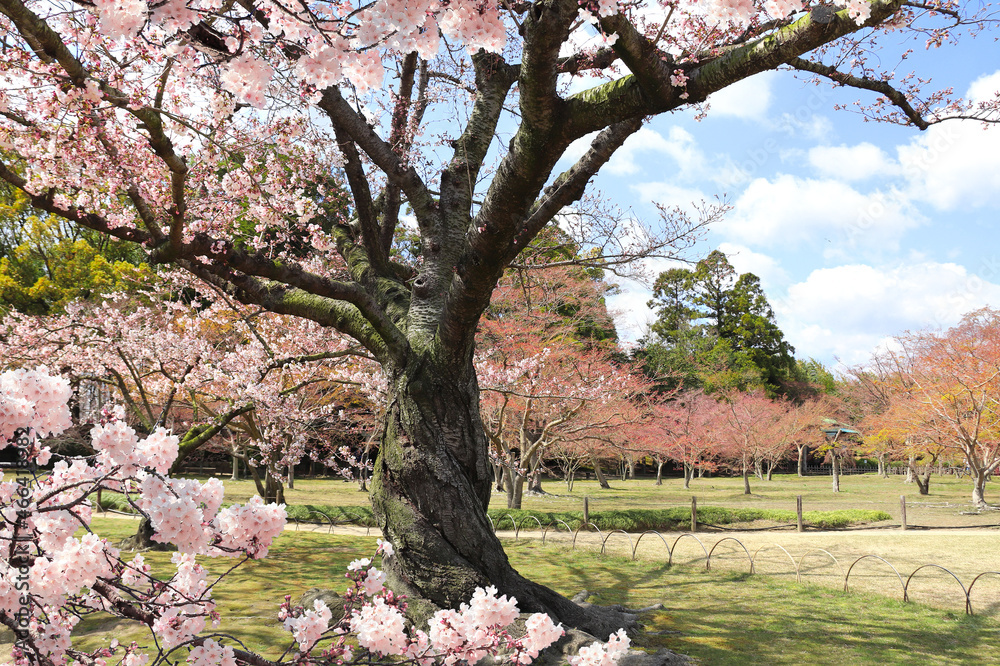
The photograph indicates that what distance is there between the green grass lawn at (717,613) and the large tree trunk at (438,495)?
1488 millimetres

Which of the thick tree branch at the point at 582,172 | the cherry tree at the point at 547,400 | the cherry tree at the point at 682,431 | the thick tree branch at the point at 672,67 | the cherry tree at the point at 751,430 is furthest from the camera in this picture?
the cherry tree at the point at 751,430

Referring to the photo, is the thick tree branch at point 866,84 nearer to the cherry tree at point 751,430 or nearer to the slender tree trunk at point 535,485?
the slender tree trunk at point 535,485

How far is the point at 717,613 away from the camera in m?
7.23

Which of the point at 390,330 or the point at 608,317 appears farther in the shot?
the point at 608,317

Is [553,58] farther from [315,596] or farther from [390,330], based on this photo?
[315,596]

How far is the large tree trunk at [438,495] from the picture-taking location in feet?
17.2

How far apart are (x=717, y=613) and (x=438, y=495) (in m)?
4.21

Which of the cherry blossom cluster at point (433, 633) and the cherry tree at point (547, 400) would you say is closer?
the cherry blossom cluster at point (433, 633)

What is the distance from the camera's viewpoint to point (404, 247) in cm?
1772

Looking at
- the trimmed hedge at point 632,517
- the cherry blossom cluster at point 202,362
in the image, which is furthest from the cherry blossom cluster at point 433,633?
the trimmed hedge at point 632,517

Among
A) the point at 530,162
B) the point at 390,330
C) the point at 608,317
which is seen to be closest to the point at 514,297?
the point at 608,317

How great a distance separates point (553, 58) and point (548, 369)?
43.0ft

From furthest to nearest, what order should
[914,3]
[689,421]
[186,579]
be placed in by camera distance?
[689,421] < [914,3] < [186,579]

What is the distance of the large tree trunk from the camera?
5.23 meters
